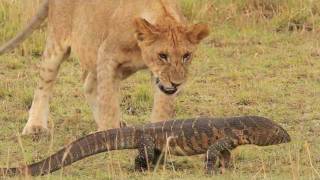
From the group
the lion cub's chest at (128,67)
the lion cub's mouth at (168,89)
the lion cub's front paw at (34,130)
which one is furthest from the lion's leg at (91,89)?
the lion cub's mouth at (168,89)

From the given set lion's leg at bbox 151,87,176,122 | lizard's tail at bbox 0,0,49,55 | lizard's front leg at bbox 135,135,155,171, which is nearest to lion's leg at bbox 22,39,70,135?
lizard's tail at bbox 0,0,49,55

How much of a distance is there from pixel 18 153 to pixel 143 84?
9.08 ft

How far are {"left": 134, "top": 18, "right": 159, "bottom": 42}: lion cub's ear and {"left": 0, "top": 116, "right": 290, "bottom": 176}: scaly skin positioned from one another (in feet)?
2.47

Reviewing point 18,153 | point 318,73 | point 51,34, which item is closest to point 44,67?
point 51,34

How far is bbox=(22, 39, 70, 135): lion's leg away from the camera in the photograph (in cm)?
869

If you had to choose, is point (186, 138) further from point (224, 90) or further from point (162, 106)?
point (224, 90)

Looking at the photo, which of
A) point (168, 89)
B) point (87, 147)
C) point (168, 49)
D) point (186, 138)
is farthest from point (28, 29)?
point (186, 138)

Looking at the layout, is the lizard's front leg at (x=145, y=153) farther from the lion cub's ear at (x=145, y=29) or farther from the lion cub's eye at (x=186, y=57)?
the lion cub's ear at (x=145, y=29)

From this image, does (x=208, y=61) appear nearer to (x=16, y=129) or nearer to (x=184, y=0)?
(x=184, y=0)

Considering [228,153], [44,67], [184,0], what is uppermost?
[184,0]

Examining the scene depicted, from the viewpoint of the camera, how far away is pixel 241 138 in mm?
7090

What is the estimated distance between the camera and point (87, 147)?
698 cm

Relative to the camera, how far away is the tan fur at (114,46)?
25.1 feet

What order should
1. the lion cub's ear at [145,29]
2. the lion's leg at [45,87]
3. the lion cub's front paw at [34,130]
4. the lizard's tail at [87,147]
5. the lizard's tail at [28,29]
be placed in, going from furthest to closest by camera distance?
the lizard's tail at [28,29], the lion's leg at [45,87], the lion cub's front paw at [34,130], the lion cub's ear at [145,29], the lizard's tail at [87,147]
